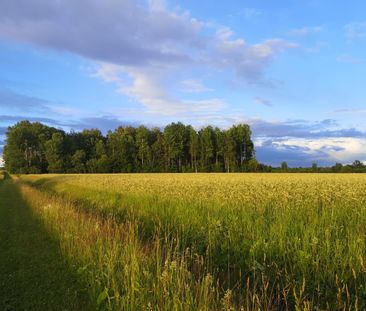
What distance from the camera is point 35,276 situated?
9.26 m

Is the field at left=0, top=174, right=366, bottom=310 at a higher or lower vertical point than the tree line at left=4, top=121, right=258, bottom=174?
lower

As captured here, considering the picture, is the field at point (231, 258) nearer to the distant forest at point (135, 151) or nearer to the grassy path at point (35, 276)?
the grassy path at point (35, 276)

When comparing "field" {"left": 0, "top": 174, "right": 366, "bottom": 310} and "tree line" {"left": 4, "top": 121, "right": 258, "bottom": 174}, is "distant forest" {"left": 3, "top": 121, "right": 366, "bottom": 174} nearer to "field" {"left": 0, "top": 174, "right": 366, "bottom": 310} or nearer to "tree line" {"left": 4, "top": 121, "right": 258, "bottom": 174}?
"tree line" {"left": 4, "top": 121, "right": 258, "bottom": 174}

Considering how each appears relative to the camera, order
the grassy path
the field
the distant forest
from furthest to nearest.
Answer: the distant forest, the grassy path, the field

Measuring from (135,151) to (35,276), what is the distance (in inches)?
4842

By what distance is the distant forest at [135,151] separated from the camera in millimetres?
122625

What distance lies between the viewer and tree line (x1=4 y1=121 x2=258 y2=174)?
4830 inches

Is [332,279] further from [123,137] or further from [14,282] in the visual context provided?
[123,137]

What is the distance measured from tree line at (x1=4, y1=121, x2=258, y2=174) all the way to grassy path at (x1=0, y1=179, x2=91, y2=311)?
108 meters

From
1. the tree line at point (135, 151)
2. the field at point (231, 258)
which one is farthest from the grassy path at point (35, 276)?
the tree line at point (135, 151)

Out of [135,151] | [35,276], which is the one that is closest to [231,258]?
[35,276]

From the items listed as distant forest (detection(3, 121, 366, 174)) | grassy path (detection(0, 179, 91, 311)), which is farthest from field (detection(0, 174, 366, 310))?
distant forest (detection(3, 121, 366, 174))

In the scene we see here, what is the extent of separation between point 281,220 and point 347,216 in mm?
1854

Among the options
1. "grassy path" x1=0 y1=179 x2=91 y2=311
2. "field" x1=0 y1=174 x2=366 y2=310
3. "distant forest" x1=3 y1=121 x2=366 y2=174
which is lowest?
"grassy path" x1=0 y1=179 x2=91 y2=311
